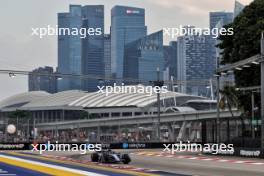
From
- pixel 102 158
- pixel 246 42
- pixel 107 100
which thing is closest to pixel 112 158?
pixel 102 158

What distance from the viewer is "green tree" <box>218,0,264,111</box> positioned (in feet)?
159

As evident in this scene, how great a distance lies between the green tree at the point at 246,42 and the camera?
48.6 m

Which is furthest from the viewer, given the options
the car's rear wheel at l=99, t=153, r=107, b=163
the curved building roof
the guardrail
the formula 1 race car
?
the curved building roof

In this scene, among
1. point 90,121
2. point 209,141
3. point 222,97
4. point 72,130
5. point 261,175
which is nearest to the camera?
point 261,175

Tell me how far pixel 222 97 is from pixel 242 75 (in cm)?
3307

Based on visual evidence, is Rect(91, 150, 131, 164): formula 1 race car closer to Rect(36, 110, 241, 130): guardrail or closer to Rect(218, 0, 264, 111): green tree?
Rect(218, 0, 264, 111): green tree

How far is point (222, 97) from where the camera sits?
8350cm

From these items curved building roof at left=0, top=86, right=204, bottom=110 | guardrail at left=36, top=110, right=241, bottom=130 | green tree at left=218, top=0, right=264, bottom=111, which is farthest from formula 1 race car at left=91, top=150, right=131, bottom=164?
curved building roof at left=0, top=86, right=204, bottom=110

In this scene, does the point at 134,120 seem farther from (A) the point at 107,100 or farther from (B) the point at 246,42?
(B) the point at 246,42

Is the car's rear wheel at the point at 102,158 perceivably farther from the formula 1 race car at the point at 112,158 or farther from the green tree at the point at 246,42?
the green tree at the point at 246,42

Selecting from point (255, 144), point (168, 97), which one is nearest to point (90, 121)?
point (168, 97)

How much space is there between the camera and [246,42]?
1937 inches

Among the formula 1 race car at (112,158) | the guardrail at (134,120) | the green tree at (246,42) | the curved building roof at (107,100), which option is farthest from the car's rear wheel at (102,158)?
the curved building roof at (107,100)

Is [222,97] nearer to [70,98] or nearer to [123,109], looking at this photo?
[123,109]
